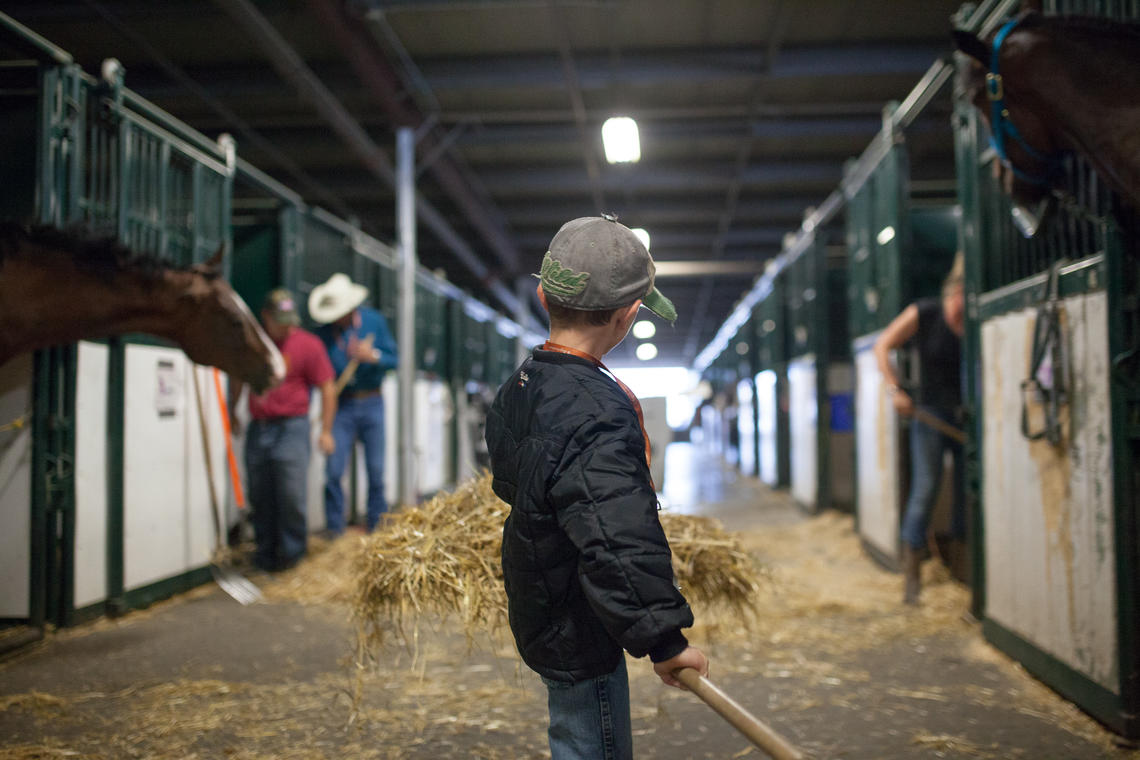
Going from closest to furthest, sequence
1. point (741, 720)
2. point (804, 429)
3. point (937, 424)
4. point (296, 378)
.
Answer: point (741, 720) → point (937, 424) → point (296, 378) → point (804, 429)

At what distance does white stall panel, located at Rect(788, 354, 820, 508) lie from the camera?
8695 millimetres

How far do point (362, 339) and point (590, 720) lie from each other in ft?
17.5

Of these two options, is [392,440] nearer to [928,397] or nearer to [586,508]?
[928,397]

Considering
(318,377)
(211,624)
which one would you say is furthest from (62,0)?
(211,624)

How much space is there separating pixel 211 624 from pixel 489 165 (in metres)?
9.37

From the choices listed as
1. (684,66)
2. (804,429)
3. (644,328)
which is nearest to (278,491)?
(804,429)

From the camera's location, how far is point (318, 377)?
580 centimetres

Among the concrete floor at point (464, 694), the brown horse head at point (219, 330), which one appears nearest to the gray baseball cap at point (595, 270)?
the concrete floor at point (464, 694)

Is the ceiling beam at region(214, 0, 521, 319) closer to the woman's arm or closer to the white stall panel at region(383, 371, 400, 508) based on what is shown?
the white stall panel at region(383, 371, 400, 508)

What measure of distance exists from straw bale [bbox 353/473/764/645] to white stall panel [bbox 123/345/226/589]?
104 inches

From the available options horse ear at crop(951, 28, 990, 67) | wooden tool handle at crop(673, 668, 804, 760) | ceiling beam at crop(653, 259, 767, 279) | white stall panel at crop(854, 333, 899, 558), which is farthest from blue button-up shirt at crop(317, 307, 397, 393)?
ceiling beam at crop(653, 259, 767, 279)

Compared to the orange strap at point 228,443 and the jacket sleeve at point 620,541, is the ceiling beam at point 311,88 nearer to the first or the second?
the orange strap at point 228,443

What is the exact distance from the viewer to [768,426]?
12000 mm

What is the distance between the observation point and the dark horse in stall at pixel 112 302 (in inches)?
146
